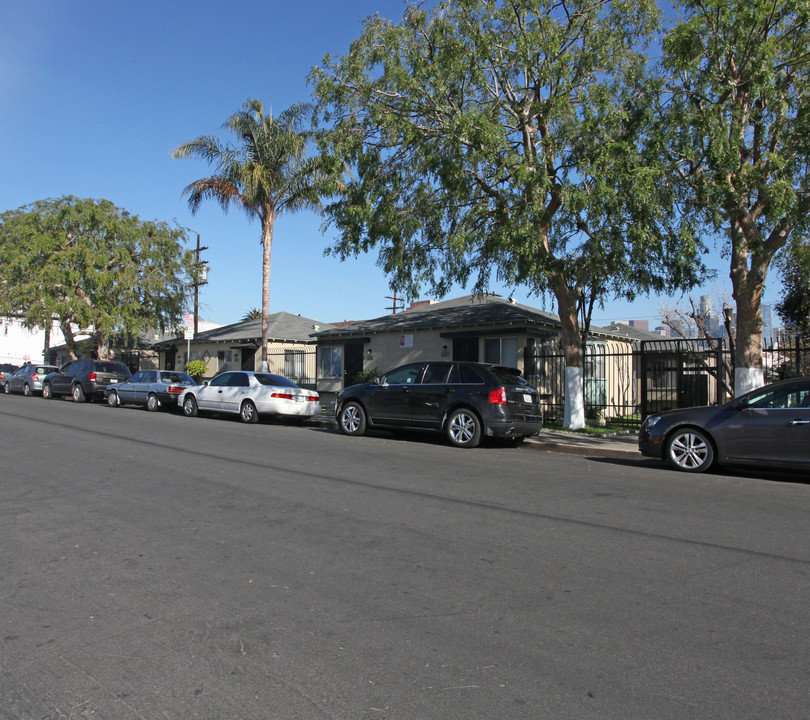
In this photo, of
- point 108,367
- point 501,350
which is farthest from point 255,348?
point 501,350

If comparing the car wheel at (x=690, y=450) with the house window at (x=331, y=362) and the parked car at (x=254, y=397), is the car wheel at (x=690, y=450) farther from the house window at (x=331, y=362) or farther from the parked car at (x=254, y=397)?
the house window at (x=331, y=362)

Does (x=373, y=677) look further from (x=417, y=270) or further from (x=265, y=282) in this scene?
(x=265, y=282)

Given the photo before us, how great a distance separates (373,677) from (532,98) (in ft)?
47.6

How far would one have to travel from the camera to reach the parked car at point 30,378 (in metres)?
29.9

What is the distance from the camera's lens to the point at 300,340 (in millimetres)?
30688

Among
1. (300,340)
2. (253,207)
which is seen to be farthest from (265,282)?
(300,340)

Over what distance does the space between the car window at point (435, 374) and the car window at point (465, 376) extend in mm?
173

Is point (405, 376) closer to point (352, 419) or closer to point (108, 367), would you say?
point (352, 419)

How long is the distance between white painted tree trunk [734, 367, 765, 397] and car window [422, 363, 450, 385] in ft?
19.1

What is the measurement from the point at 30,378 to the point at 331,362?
46.2ft

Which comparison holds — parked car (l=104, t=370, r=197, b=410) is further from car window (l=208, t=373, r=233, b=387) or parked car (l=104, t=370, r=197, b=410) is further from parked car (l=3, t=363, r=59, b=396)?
parked car (l=3, t=363, r=59, b=396)

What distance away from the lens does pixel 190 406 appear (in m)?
20.3

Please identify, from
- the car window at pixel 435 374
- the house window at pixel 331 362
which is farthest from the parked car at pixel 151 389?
the car window at pixel 435 374

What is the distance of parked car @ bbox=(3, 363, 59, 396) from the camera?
29.9m
